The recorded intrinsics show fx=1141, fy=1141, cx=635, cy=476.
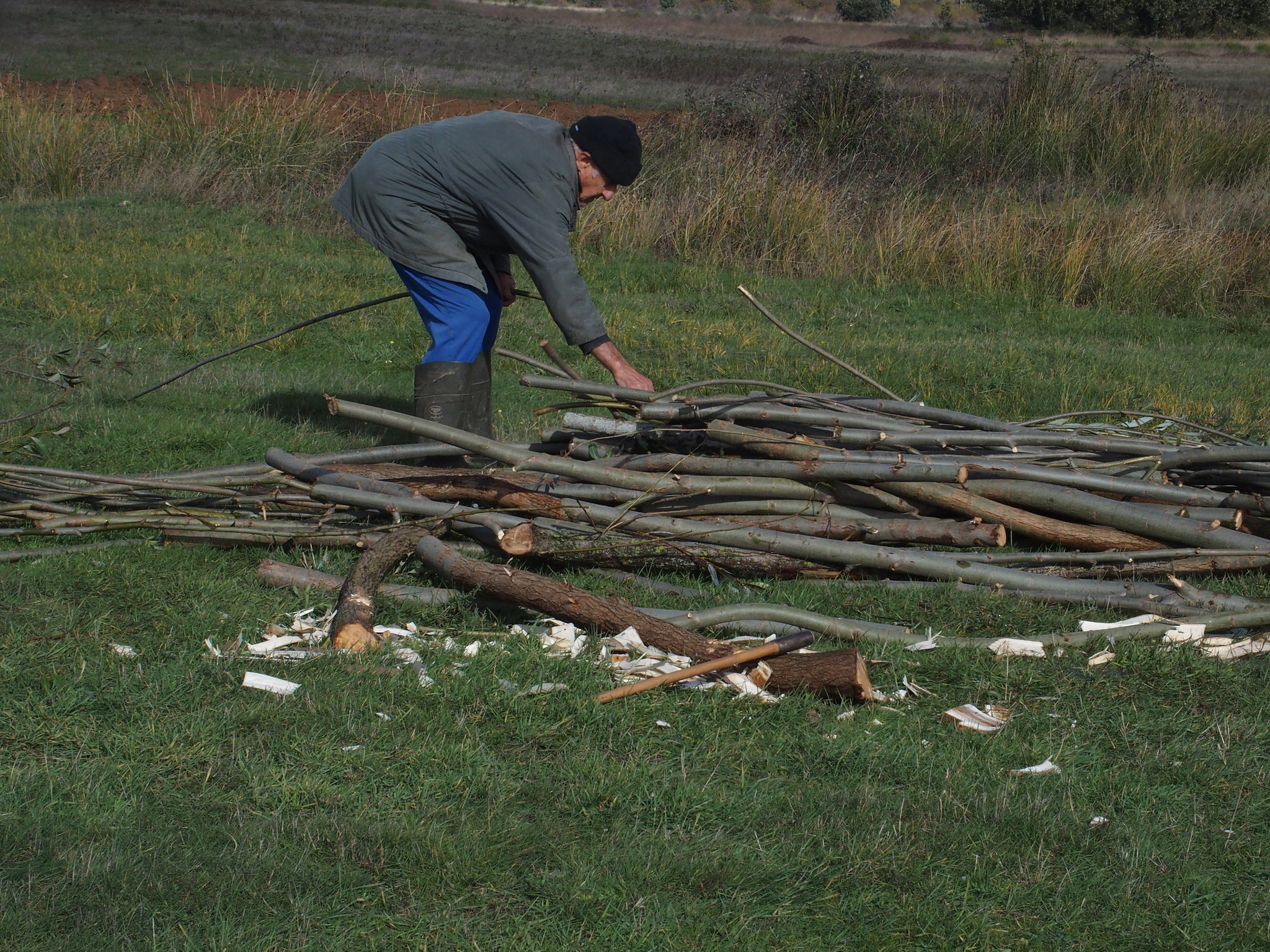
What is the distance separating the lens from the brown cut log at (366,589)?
3.91 metres

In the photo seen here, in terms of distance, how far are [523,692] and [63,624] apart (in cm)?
173

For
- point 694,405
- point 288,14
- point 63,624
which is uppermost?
point 288,14

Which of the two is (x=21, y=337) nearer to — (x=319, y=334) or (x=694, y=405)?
(x=319, y=334)

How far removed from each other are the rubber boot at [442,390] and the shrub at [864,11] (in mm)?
58966

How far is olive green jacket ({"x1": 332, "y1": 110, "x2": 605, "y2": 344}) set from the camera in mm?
5188

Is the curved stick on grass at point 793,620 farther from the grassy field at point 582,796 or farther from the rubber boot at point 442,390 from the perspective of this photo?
the rubber boot at point 442,390

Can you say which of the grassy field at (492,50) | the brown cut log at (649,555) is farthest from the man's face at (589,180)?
the grassy field at (492,50)

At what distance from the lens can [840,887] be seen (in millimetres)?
2822

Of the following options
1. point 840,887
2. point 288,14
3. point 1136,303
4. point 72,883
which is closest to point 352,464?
point 72,883

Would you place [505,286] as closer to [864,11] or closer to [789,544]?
[789,544]

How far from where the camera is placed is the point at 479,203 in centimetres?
544

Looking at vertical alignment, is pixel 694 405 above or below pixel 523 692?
above

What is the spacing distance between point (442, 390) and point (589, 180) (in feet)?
4.04

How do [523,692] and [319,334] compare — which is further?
[319,334]
